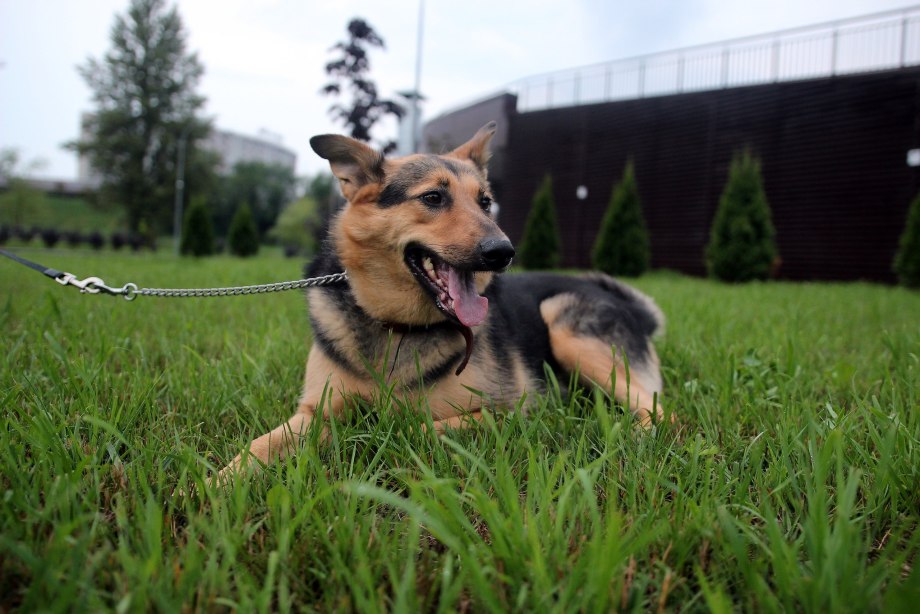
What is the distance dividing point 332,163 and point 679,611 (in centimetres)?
229

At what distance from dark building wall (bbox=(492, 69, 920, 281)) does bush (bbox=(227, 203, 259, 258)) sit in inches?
577

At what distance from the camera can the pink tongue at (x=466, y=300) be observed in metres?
2.20

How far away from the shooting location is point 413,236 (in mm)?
2326

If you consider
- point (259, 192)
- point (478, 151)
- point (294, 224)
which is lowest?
point (478, 151)

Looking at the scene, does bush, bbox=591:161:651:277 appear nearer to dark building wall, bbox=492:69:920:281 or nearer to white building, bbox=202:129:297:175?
dark building wall, bbox=492:69:920:281

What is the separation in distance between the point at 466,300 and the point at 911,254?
43.5 ft

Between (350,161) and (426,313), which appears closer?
(426,313)

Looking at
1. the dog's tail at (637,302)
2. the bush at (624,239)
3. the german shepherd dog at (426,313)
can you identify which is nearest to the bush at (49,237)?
the bush at (624,239)

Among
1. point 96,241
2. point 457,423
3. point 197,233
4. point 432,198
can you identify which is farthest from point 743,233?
point 96,241

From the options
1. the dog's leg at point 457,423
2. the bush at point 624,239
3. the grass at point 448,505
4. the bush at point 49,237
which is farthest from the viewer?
the bush at point 49,237

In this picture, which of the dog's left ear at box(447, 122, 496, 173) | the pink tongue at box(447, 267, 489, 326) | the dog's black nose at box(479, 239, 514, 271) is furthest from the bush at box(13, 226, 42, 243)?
the dog's black nose at box(479, 239, 514, 271)

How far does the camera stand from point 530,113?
21.2 meters

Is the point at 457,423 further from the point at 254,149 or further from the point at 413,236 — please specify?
the point at 254,149

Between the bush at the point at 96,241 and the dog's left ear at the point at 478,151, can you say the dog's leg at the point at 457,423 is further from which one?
the bush at the point at 96,241
